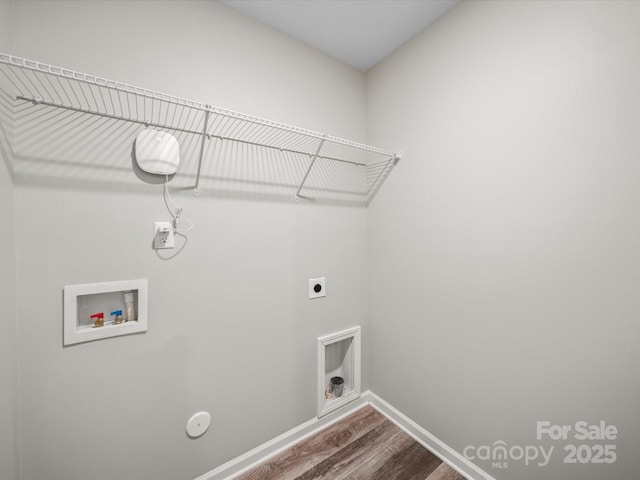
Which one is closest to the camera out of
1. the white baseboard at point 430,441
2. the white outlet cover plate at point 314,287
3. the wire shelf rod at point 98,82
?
the wire shelf rod at point 98,82

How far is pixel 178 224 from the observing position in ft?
3.70

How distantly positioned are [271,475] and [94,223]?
59.8 inches

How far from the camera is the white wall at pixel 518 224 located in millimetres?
858

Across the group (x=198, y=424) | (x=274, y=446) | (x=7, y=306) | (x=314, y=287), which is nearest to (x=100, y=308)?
(x=7, y=306)

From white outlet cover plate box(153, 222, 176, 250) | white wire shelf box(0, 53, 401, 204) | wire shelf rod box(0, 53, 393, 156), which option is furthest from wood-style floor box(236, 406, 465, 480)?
wire shelf rod box(0, 53, 393, 156)

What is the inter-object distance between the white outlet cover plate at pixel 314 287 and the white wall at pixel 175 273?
49 mm

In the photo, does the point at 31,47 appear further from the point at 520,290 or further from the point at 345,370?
the point at 345,370

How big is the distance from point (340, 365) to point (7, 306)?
1777 millimetres

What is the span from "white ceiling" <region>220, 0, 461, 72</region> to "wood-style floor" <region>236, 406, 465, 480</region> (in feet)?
8.16

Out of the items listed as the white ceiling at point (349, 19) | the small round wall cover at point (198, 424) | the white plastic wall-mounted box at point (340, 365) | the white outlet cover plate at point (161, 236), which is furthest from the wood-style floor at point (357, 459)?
the white ceiling at point (349, 19)

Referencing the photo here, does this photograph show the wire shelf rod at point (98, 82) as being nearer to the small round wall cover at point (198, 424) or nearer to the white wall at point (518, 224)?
the white wall at point (518, 224)

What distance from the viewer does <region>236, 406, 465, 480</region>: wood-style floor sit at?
129 cm

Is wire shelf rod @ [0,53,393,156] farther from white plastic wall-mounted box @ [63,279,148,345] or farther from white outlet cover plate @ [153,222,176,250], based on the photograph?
white plastic wall-mounted box @ [63,279,148,345]

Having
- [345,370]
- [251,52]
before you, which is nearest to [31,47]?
[251,52]
